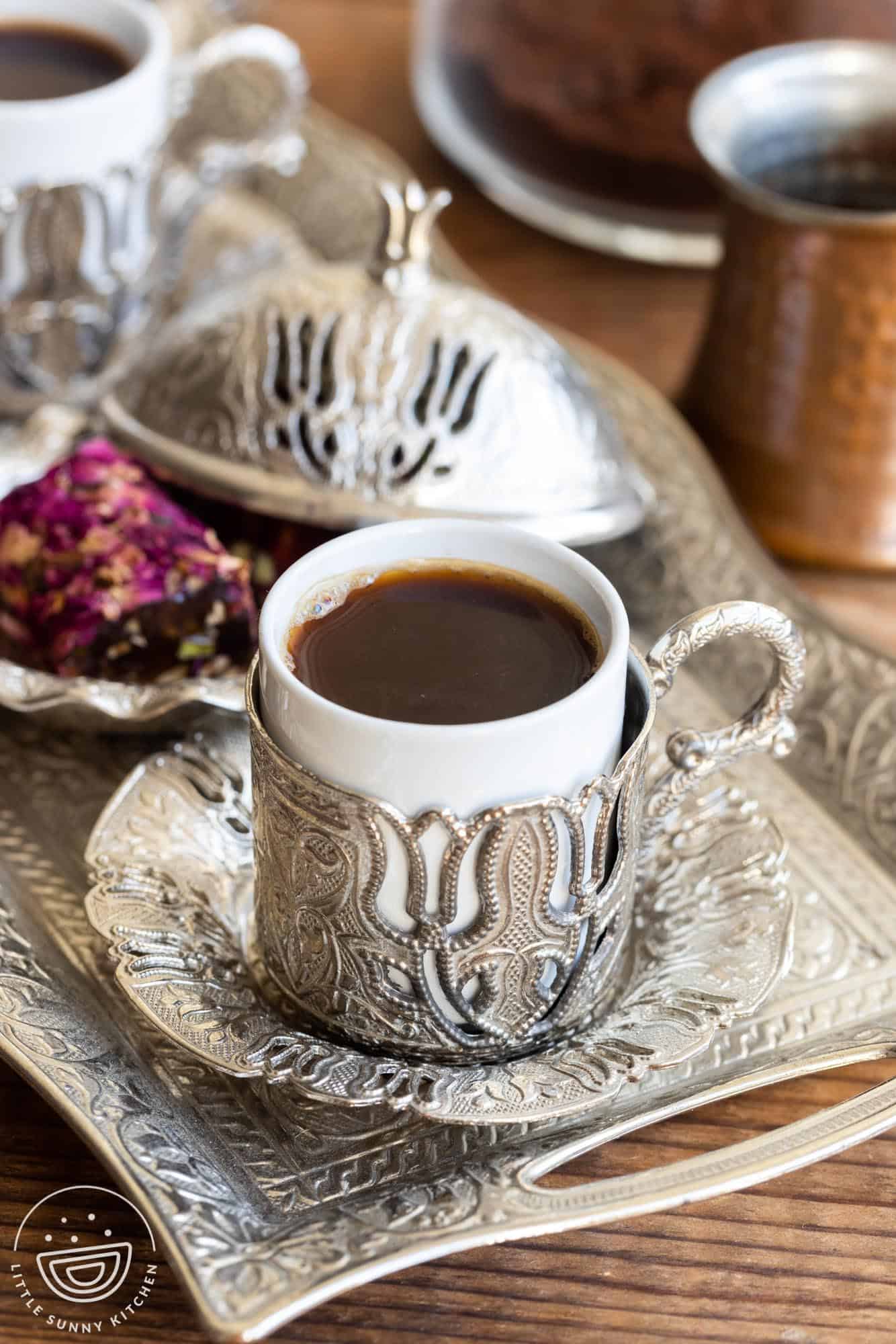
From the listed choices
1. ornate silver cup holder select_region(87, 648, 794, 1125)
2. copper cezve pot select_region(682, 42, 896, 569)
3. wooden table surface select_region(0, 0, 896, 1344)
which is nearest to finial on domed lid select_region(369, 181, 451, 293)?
copper cezve pot select_region(682, 42, 896, 569)

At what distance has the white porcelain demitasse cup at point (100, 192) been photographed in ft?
2.69

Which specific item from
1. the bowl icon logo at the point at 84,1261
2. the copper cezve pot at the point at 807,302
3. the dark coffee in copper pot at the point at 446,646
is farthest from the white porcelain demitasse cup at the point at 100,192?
the bowl icon logo at the point at 84,1261

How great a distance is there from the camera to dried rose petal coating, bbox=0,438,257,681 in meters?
0.67

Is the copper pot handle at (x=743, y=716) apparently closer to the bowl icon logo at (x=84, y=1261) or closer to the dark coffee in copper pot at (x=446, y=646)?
the dark coffee in copper pot at (x=446, y=646)

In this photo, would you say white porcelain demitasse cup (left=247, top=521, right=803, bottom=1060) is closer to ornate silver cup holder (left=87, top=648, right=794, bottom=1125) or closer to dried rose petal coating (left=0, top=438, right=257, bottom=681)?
ornate silver cup holder (left=87, top=648, right=794, bottom=1125)

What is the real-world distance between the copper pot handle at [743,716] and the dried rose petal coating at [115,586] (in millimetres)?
207

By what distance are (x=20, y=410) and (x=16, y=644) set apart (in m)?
0.24

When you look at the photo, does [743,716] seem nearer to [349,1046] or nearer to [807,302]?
[349,1046]

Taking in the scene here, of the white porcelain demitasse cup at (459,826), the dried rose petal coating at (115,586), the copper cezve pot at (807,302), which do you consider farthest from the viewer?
the copper cezve pot at (807,302)

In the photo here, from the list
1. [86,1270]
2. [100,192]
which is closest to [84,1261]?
[86,1270]

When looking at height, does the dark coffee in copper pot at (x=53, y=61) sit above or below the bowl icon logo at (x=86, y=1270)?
above

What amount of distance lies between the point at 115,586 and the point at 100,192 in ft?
0.93

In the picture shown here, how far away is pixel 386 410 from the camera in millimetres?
755

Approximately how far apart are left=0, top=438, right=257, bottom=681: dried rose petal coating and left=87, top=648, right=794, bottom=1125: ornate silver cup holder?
0.17 ft
